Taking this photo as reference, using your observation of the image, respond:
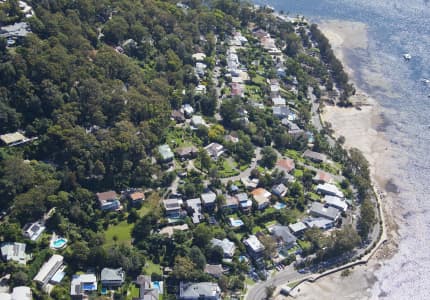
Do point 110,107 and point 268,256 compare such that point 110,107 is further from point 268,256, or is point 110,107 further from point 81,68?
point 268,256

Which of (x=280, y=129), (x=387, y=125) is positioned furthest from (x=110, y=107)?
(x=387, y=125)

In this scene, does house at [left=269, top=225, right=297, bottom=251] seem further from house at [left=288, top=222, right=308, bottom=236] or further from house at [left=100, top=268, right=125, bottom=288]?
house at [left=100, top=268, right=125, bottom=288]

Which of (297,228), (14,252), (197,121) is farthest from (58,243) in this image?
(197,121)

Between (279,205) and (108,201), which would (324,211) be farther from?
(108,201)

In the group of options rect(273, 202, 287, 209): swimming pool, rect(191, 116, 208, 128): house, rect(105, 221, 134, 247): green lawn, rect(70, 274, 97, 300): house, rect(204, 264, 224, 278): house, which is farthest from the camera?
rect(191, 116, 208, 128): house

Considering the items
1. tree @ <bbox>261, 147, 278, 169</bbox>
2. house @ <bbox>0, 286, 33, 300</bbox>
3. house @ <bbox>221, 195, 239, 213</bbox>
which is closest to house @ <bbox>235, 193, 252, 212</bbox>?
house @ <bbox>221, 195, 239, 213</bbox>

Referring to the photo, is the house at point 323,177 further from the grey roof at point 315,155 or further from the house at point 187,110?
the house at point 187,110

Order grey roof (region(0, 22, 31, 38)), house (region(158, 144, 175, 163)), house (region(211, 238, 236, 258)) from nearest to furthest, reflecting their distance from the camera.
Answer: house (region(211, 238, 236, 258)) < house (region(158, 144, 175, 163)) < grey roof (region(0, 22, 31, 38))

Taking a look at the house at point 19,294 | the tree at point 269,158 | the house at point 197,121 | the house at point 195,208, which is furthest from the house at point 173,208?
the house at point 19,294
